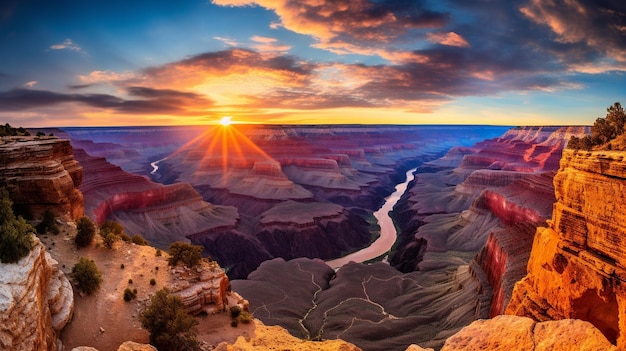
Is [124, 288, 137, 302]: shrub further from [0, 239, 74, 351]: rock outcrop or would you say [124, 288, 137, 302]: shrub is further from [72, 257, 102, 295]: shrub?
[0, 239, 74, 351]: rock outcrop

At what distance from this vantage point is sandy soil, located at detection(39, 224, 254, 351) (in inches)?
758

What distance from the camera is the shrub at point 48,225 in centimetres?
2601

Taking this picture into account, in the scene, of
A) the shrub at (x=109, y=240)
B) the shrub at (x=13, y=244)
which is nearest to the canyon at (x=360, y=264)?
the shrub at (x=13, y=244)

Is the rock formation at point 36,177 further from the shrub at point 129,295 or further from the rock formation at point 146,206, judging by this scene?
the rock formation at point 146,206

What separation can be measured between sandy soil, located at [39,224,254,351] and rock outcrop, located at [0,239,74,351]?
1217mm

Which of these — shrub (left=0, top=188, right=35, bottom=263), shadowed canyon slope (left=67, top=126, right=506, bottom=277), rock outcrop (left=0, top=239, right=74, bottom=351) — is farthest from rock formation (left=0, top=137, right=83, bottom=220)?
shadowed canyon slope (left=67, top=126, right=506, bottom=277)

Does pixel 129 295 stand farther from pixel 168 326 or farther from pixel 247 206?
pixel 247 206

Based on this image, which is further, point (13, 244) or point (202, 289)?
point (202, 289)

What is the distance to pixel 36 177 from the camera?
2683cm

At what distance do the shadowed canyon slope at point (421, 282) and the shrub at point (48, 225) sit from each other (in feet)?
70.0

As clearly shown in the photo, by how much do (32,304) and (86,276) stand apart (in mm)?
8103

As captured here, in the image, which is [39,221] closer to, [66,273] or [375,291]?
[66,273]

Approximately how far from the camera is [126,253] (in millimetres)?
27828

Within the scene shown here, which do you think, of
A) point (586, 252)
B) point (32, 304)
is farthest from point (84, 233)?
point (586, 252)
